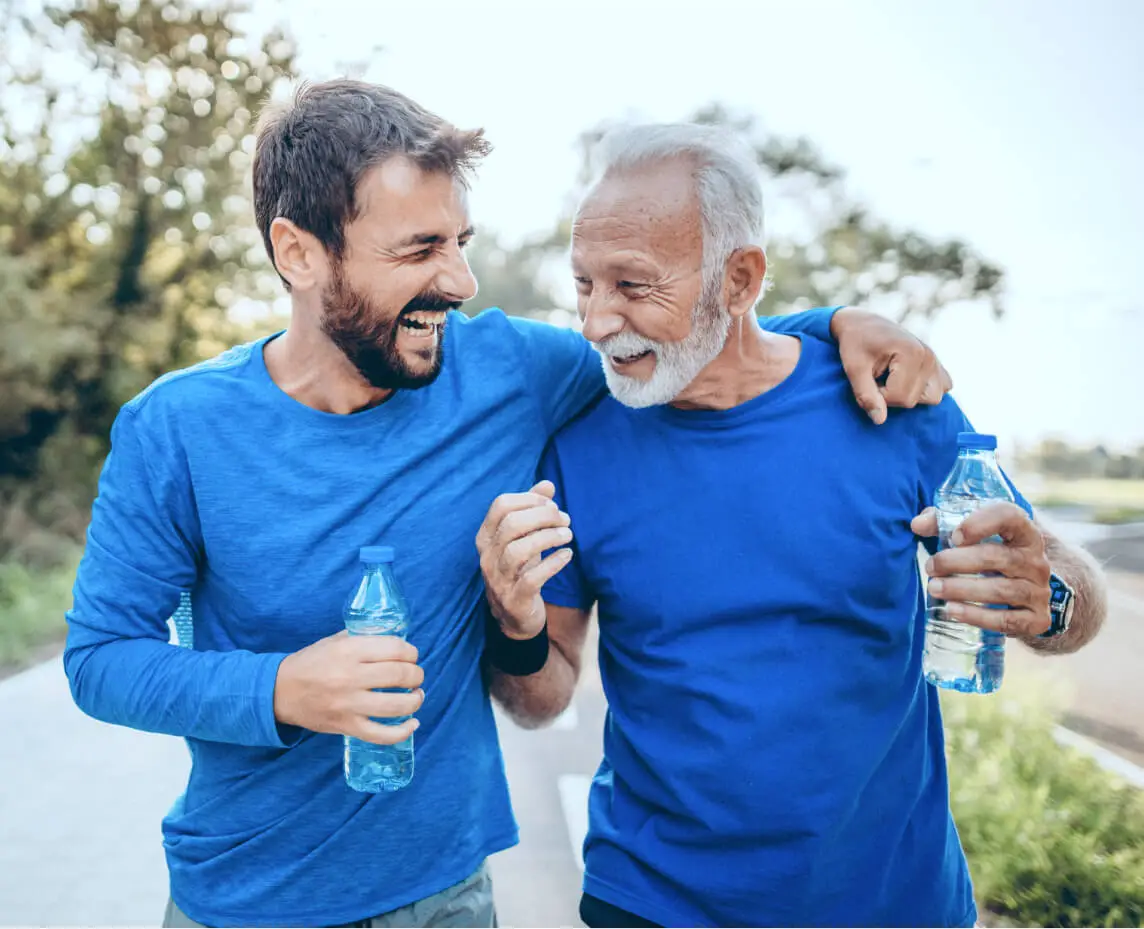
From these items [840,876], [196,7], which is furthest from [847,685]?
[196,7]

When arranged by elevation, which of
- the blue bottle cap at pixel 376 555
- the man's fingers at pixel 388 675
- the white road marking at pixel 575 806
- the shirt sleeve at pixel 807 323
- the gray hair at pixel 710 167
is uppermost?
the gray hair at pixel 710 167

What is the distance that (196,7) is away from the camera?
34.6 ft

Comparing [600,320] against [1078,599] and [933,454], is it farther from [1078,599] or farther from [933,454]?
[1078,599]

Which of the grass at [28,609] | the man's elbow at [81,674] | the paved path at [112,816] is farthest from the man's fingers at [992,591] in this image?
the grass at [28,609]

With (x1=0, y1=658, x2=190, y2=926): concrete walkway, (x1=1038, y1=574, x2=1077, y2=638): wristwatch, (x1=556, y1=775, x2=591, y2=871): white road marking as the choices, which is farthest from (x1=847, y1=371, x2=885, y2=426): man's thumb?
(x1=0, y1=658, x2=190, y2=926): concrete walkway

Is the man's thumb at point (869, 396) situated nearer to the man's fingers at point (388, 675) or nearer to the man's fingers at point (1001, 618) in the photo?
the man's fingers at point (1001, 618)

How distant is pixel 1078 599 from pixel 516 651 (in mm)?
1080

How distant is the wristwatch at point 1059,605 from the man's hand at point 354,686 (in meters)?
1.16

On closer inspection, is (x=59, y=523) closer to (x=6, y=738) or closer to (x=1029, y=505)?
(x=6, y=738)

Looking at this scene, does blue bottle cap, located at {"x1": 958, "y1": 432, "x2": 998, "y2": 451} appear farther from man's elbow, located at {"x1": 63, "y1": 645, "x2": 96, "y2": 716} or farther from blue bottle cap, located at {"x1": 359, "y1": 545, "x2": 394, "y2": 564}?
man's elbow, located at {"x1": 63, "y1": 645, "x2": 96, "y2": 716}

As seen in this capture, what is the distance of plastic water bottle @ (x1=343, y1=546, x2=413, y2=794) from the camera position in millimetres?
1859

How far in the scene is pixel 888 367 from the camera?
6.99ft

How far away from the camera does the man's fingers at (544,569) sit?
5.95 ft

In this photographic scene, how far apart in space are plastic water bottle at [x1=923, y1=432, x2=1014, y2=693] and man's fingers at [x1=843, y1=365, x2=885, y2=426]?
0.17 m
